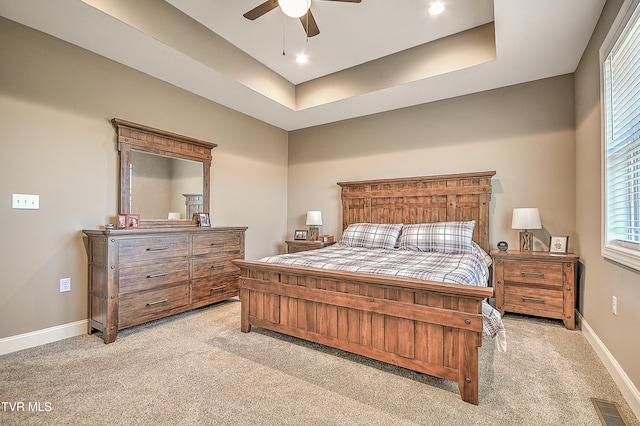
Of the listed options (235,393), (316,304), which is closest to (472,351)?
(316,304)

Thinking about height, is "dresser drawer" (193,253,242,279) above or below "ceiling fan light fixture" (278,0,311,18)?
below

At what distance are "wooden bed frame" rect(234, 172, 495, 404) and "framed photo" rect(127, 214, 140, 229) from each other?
121cm

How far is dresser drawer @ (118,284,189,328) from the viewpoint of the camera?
8.78ft

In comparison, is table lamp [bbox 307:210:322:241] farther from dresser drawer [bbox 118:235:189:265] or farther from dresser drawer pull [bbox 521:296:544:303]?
dresser drawer pull [bbox 521:296:544:303]

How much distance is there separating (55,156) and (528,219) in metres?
4.68

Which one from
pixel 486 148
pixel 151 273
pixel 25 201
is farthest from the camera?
pixel 486 148

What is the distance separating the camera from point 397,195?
416cm

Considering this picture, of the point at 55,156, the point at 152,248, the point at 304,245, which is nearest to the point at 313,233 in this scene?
the point at 304,245

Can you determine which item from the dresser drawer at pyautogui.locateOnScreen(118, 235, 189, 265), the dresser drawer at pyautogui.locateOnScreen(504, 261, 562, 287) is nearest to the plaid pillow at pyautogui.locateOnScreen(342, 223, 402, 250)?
the dresser drawer at pyautogui.locateOnScreen(504, 261, 562, 287)

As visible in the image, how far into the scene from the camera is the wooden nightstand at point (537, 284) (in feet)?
9.30

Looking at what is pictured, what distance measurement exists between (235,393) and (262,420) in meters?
0.32

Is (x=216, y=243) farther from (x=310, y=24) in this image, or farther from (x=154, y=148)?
(x=310, y=24)

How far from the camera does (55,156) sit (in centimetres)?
263

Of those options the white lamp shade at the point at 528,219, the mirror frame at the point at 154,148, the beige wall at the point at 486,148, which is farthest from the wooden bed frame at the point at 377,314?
the beige wall at the point at 486,148
